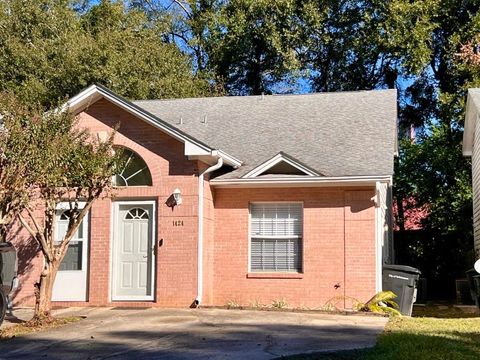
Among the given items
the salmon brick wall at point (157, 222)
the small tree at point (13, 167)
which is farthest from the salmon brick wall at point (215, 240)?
the small tree at point (13, 167)

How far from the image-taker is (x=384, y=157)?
47.4ft

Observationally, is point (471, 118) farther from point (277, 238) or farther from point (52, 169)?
point (52, 169)

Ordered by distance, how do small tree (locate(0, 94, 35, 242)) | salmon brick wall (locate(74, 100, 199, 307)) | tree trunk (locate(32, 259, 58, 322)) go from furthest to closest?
salmon brick wall (locate(74, 100, 199, 307)) → tree trunk (locate(32, 259, 58, 322)) → small tree (locate(0, 94, 35, 242))

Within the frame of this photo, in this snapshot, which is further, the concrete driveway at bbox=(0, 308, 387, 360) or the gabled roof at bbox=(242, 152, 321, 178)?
the gabled roof at bbox=(242, 152, 321, 178)

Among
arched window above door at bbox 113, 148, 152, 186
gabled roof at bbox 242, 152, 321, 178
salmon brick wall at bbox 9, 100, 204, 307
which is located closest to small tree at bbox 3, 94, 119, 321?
salmon brick wall at bbox 9, 100, 204, 307

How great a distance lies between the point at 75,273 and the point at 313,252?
5235 millimetres

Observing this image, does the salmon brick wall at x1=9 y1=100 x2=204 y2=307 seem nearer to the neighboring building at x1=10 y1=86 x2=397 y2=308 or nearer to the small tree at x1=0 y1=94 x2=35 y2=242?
the neighboring building at x1=10 y1=86 x2=397 y2=308

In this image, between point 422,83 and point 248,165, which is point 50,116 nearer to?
point 248,165

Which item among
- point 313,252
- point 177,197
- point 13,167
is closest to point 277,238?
point 313,252

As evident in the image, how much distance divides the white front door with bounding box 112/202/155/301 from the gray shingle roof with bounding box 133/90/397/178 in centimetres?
207

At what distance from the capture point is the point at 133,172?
1454cm

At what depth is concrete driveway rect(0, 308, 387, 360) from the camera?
8.82 metres

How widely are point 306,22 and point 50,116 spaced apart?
1950 centimetres

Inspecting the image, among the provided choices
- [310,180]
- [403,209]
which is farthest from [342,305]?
[403,209]
